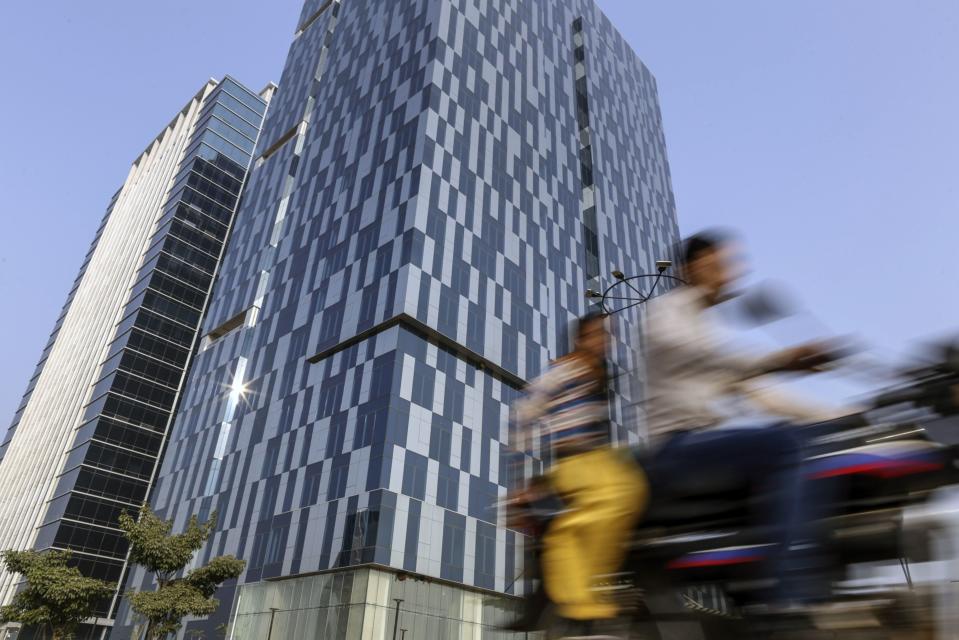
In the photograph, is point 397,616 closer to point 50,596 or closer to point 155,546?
point 155,546

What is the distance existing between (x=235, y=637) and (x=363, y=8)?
2207 inches

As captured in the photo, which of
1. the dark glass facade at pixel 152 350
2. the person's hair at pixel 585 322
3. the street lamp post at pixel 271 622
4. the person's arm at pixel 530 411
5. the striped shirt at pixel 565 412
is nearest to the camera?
the striped shirt at pixel 565 412

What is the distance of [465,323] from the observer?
137ft

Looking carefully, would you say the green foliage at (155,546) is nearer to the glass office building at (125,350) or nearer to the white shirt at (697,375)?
the white shirt at (697,375)

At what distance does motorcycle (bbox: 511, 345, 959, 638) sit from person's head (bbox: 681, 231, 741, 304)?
864 mm

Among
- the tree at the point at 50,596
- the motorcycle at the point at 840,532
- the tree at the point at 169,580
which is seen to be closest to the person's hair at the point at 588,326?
the motorcycle at the point at 840,532

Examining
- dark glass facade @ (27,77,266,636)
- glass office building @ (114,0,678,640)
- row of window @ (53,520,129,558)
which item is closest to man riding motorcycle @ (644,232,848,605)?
glass office building @ (114,0,678,640)

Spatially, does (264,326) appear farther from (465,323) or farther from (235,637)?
(235,637)

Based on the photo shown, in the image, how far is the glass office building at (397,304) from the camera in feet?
117

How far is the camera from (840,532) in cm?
269

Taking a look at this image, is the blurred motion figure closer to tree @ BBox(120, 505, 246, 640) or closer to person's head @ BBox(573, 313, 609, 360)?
person's head @ BBox(573, 313, 609, 360)

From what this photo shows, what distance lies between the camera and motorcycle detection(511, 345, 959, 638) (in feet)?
8.20

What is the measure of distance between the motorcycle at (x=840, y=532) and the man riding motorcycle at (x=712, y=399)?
0.24ft

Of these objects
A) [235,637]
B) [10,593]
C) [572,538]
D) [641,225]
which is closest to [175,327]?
[10,593]
